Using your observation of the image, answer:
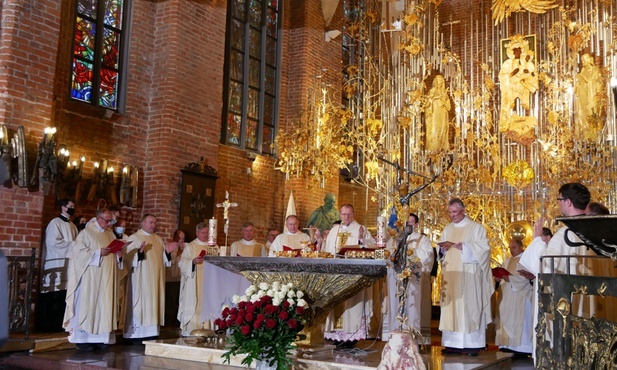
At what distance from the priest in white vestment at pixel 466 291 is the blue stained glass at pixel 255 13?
875 centimetres

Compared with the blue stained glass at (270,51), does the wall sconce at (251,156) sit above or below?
below

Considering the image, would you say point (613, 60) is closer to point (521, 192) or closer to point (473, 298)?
point (521, 192)

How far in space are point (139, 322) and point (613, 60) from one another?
40.1 feet

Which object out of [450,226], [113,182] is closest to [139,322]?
[113,182]

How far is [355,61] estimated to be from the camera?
18750mm

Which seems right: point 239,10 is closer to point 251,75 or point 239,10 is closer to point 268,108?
point 251,75

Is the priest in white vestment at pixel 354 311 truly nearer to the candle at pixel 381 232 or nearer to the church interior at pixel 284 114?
the candle at pixel 381 232

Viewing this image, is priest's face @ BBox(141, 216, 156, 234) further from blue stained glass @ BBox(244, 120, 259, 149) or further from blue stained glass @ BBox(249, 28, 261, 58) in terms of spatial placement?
blue stained glass @ BBox(249, 28, 261, 58)

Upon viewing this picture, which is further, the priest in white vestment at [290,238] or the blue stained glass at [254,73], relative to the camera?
the blue stained glass at [254,73]

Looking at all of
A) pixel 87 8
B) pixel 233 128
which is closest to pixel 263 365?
pixel 87 8

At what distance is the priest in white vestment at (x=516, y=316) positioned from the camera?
934 centimetres

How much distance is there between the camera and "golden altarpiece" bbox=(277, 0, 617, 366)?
15656 mm

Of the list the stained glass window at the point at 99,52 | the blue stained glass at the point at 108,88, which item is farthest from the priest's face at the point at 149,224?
the blue stained glass at the point at 108,88

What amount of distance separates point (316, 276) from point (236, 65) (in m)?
8.81
